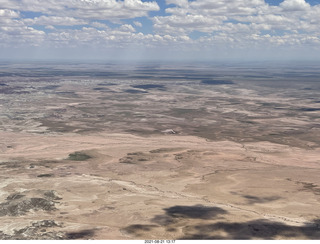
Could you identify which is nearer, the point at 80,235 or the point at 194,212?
the point at 80,235

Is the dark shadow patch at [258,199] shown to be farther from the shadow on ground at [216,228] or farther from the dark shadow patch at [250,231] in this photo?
the dark shadow patch at [250,231]

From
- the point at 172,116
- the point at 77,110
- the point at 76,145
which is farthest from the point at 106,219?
the point at 77,110

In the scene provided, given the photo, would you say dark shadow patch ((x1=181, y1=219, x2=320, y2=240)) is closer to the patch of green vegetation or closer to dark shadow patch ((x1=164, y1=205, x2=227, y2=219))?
dark shadow patch ((x1=164, y1=205, x2=227, y2=219))

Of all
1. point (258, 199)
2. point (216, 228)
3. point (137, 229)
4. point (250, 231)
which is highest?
point (250, 231)

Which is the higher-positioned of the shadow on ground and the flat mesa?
the shadow on ground

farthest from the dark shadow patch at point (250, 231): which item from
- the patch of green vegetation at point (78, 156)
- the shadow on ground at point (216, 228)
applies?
the patch of green vegetation at point (78, 156)

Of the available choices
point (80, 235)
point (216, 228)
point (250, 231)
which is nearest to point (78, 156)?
point (80, 235)

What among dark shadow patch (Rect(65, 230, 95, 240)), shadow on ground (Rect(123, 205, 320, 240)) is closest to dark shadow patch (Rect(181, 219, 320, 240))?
shadow on ground (Rect(123, 205, 320, 240))

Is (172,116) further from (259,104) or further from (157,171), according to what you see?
(157,171)

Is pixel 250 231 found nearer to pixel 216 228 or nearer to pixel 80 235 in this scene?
pixel 216 228
